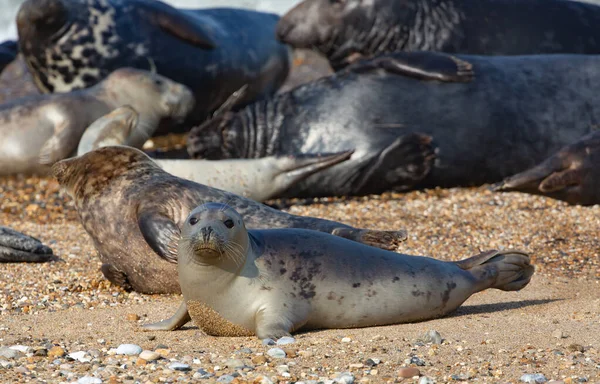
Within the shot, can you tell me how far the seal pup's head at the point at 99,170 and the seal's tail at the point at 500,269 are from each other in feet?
5.86

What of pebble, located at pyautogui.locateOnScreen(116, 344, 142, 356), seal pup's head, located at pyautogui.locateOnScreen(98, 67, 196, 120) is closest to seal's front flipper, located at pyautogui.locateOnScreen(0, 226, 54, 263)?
pebble, located at pyautogui.locateOnScreen(116, 344, 142, 356)

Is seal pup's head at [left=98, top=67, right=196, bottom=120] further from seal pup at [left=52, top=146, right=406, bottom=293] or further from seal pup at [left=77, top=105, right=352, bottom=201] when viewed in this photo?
seal pup at [left=52, top=146, right=406, bottom=293]

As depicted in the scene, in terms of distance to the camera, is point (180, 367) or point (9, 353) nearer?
point (180, 367)

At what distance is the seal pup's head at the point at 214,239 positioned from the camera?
3.40 m

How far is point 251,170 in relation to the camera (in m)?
6.84

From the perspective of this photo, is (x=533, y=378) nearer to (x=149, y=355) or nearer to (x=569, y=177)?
(x=149, y=355)

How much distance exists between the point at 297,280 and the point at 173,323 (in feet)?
1.65

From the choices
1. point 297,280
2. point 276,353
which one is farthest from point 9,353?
point 297,280

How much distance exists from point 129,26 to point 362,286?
6.36 metres

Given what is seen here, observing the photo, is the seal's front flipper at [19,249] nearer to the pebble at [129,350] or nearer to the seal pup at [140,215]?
the seal pup at [140,215]

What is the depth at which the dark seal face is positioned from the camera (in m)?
9.39

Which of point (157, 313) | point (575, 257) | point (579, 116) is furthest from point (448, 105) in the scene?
point (157, 313)

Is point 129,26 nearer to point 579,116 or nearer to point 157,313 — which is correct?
point 579,116

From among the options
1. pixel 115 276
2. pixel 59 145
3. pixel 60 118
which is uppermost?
pixel 115 276
